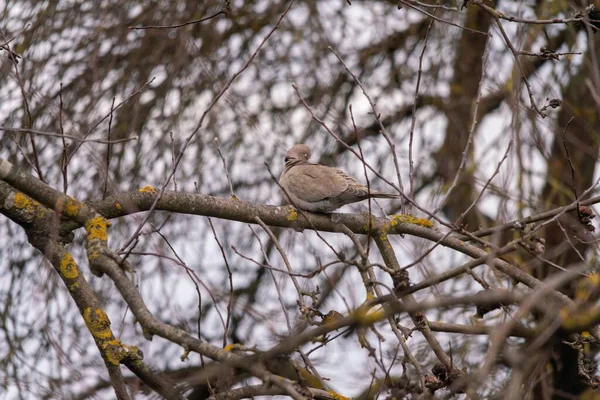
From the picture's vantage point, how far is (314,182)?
4500 millimetres

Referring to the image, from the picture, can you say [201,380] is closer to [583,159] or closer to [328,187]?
[328,187]

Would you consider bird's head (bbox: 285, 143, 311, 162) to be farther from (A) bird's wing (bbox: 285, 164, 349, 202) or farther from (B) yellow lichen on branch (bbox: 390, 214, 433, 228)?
(B) yellow lichen on branch (bbox: 390, 214, 433, 228)

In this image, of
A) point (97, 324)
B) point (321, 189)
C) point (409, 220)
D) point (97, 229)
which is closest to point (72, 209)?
point (97, 229)

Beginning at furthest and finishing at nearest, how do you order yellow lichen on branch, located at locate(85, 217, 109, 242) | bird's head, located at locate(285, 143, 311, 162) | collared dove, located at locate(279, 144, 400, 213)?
bird's head, located at locate(285, 143, 311, 162) → collared dove, located at locate(279, 144, 400, 213) → yellow lichen on branch, located at locate(85, 217, 109, 242)

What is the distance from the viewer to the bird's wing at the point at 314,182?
4387mm

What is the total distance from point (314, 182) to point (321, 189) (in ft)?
0.43

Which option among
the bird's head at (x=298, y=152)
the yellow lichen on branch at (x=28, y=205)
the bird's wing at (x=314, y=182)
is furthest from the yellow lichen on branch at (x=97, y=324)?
the bird's head at (x=298, y=152)

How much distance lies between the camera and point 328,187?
4398mm

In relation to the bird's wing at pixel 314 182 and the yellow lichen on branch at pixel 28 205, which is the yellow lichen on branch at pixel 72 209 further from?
the bird's wing at pixel 314 182

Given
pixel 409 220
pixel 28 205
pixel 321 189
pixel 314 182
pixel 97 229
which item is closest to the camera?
pixel 97 229

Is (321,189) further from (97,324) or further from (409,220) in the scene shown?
(97,324)

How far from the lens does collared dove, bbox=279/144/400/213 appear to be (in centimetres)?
438

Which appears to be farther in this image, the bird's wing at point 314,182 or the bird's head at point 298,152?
the bird's head at point 298,152

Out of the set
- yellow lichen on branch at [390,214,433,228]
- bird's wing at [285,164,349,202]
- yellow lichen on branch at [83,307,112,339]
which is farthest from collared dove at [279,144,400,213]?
yellow lichen on branch at [83,307,112,339]
